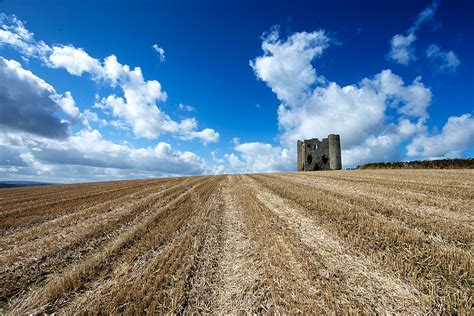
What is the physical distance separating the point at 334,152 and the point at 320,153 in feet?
12.9

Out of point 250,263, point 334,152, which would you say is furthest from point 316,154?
point 250,263

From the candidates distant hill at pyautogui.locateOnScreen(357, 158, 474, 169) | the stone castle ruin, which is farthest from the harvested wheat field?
the stone castle ruin

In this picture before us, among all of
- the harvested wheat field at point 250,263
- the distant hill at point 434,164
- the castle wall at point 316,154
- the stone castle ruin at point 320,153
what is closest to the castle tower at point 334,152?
the stone castle ruin at point 320,153

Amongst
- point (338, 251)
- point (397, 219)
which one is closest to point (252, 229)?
point (338, 251)

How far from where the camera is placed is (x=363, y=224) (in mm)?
5070

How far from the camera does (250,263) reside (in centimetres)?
356

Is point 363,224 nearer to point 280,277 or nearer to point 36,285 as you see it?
point 280,277

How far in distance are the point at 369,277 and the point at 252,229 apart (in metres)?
2.77

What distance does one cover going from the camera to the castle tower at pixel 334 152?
48.2 meters

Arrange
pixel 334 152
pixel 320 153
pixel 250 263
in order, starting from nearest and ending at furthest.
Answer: pixel 250 263 → pixel 334 152 → pixel 320 153

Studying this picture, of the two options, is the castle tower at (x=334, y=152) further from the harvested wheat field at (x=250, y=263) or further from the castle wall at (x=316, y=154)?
the harvested wheat field at (x=250, y=263)

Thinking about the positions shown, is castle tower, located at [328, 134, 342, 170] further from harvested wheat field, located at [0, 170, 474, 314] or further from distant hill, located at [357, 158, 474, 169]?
harvested wheat field, located at [0, 170, 474, 314]

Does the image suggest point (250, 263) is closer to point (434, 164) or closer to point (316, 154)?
point (434, 164)

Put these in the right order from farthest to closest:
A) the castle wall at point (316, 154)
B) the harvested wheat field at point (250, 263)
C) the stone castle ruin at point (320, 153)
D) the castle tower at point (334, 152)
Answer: the castle wall at point (316, 154) < the stone castle ruin at point (320, 153) < the castle tower at point (334, 152) < the harvested wheat field at point (250, 263)
